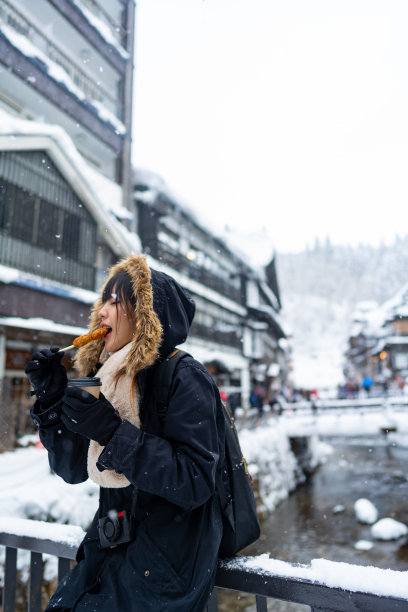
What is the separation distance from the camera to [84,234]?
11.0 metres

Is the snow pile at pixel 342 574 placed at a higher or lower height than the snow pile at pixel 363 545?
higher

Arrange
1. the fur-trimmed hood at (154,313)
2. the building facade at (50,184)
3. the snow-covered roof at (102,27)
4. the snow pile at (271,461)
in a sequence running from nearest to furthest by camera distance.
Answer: the fur-trimmed hood at (154,313), the building facade at (50,184), the snow-covered roof at (102,27), the snow pile at (271,461)

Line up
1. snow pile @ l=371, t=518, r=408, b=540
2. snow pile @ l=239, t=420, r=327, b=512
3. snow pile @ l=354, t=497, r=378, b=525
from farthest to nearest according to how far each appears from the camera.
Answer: snow pile @ l=239, t=420, r=327, b=512, snow pile @ l=354, t=497, r=378, b=525, snow pile @ l=371, t=518, r=408, b=540

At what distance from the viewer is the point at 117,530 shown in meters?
1.33

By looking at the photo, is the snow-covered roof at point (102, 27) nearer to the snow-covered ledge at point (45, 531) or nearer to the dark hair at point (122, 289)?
the dark hair at point (122, 289)

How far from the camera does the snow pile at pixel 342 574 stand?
1.25m

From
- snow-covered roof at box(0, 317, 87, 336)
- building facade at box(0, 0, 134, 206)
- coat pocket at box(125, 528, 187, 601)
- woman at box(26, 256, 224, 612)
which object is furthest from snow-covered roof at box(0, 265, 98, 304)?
coat pocket at box(125, 528, 187, 601)

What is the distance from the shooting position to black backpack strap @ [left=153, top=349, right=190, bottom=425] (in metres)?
1.36

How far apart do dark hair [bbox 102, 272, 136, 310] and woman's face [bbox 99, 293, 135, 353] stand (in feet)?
0.07

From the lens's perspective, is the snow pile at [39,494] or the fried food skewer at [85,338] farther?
the snow pile at [39,494]

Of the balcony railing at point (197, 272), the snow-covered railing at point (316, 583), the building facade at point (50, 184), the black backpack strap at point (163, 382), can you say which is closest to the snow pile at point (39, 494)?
the building facade at point (50, 184)

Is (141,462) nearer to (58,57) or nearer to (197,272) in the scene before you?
(58,57)

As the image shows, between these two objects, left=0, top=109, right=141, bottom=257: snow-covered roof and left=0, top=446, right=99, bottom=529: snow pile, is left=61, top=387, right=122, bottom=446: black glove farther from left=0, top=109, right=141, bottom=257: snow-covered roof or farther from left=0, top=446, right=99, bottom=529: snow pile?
left=0, top=109, right=141, bottom=257: snow-covered roof

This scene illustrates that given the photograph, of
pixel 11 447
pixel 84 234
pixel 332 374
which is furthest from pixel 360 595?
pixel 332 374
